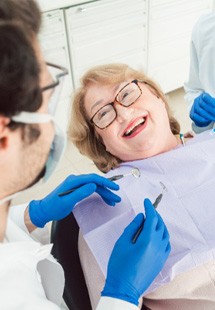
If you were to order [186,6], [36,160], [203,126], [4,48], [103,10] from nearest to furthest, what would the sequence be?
[4,48], [36,160], [203,126], [103,10], [186,6]

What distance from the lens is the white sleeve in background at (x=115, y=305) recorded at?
0.88 metres

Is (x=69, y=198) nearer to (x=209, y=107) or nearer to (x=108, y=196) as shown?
(x=108, y=196)

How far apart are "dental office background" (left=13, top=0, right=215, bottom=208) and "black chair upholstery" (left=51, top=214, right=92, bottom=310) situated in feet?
3.80

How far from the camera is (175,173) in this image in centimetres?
118

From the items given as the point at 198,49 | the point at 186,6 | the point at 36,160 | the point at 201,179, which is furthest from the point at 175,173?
the point at 186,6

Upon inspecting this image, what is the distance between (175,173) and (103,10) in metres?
1.71

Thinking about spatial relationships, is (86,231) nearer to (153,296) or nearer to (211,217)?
(153,296)

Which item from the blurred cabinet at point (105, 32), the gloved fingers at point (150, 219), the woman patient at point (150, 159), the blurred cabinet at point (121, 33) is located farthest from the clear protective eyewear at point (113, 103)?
the blurred cabinet at point (105, 32)

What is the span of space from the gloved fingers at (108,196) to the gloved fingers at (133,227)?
12 centimetres

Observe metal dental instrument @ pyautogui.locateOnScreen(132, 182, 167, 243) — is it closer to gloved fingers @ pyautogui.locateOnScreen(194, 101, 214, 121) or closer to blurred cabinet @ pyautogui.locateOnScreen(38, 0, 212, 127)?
gloved fingers @ pyautogui.locateOnScreen(194, 101, 214, 121)

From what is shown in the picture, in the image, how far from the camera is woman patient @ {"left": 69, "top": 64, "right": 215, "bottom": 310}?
99cm

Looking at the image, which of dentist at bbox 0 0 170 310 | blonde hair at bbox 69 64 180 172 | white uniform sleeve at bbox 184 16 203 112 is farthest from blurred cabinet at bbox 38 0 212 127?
dentist at bbox 0 0 170 310

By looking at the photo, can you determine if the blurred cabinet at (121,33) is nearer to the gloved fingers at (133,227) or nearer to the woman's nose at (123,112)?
the woman's nose at (123,112)

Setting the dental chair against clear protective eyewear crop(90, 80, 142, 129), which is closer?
the dental chair
